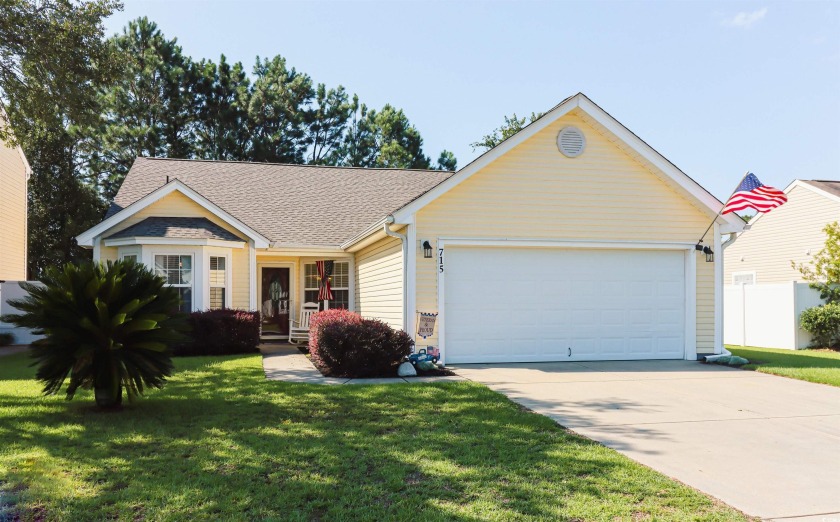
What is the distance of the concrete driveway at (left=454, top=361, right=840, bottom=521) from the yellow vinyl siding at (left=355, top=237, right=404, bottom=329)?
78.3 inches

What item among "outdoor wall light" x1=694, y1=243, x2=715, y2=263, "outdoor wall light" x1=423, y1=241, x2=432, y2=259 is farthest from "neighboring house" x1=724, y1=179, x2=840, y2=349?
"outdoor wall light" x1=423, y1=241, x2=432, y2=259

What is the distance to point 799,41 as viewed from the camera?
13195mm

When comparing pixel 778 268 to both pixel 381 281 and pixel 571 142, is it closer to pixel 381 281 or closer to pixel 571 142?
pixel 571 142

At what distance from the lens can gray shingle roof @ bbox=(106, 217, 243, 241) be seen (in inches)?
566

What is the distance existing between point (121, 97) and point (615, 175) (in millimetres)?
28182

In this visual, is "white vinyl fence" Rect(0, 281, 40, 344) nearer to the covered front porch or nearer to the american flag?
the covered front porch

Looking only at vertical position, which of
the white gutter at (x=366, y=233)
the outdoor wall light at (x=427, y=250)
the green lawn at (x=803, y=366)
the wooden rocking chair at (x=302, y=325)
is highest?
the white gutter at (x=366, y=233)

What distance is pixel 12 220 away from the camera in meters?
22.6

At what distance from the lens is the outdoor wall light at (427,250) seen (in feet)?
39.4

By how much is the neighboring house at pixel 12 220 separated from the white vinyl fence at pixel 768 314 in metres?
22.2

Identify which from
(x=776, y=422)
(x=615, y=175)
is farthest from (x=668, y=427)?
(x=615, y=175)

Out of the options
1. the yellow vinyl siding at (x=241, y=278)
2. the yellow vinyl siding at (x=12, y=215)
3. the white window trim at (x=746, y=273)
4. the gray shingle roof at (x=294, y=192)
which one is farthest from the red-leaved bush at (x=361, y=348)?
the white window trim at (x=746, y=273)

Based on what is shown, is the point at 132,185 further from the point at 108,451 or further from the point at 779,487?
the point at 779,487

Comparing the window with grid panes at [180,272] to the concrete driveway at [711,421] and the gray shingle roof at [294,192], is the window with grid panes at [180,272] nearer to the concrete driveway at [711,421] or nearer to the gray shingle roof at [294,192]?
the gray shingle roof at [294,192]
